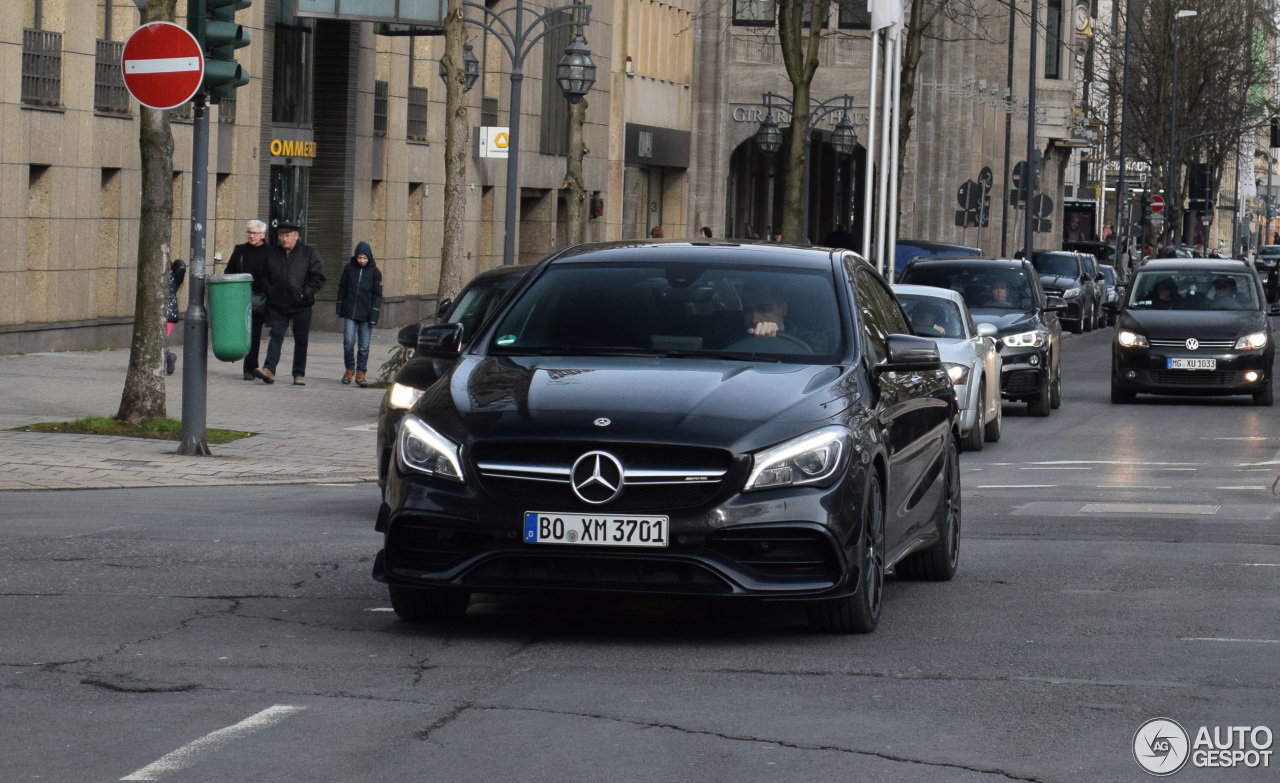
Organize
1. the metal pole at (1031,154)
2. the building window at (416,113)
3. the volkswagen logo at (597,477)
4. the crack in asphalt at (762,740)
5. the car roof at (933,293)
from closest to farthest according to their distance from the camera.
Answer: the crack in asphalt at (762,740)
the volkswagen logo at (597,477)
the car roof at (933,293)
the building window at (416,113)
the metal pole at (1031,154)

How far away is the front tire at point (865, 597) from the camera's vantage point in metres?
8.63

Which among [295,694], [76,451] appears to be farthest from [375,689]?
[76,451]

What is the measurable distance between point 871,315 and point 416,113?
32.9 meters

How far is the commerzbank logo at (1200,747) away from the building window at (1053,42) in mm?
71512

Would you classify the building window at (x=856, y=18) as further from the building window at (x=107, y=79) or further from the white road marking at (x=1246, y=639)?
the white road marking at (x=1246, y=639)

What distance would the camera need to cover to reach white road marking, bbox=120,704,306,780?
245 inches

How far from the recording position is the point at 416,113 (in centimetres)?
4209

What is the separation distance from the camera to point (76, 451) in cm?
1692

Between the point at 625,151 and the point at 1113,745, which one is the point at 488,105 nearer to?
the point at 625,151

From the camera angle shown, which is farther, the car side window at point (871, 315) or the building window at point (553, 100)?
the building window at point (553, 100)

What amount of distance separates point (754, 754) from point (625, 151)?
53080 mm

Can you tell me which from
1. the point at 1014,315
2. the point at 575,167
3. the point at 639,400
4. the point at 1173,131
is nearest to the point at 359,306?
the point at 575,167

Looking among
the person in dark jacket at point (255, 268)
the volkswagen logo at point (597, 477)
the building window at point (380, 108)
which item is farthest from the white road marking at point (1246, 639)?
the building window at point (380, 108)

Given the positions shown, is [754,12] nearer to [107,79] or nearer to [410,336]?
[107,79]
